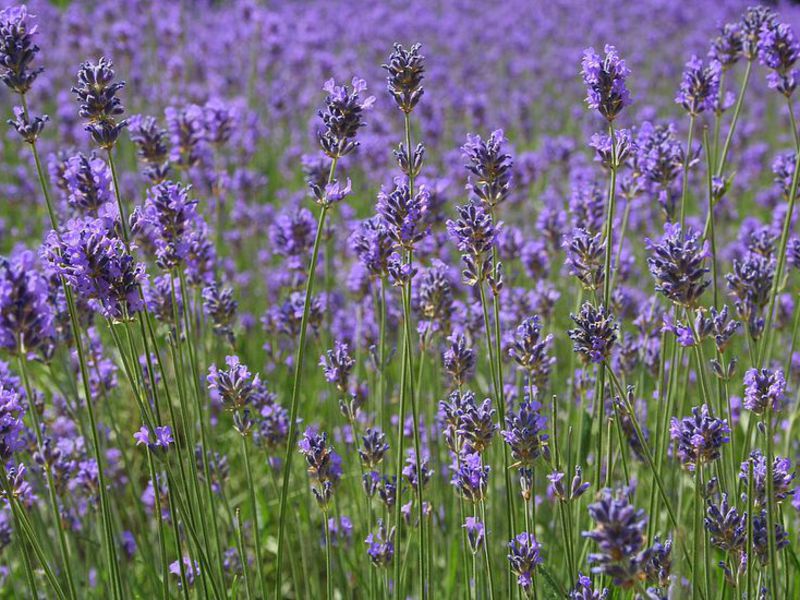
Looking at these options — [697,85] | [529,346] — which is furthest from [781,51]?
[529,346]

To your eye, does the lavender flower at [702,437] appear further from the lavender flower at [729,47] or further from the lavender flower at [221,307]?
the lavender flower at [221,307]

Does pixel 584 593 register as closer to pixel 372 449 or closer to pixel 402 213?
pixel 372 449

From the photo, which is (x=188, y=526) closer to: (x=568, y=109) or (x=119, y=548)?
(x=119, y=548)

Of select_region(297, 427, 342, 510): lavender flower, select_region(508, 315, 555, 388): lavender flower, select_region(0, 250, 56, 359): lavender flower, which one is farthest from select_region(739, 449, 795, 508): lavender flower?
select_region(0, 250, 56, 359): lavender flower

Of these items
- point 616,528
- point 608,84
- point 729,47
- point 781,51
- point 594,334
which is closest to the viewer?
point 616,528

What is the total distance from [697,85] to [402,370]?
1286 millimetres

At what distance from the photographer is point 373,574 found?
2.18m

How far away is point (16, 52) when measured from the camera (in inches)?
74.1

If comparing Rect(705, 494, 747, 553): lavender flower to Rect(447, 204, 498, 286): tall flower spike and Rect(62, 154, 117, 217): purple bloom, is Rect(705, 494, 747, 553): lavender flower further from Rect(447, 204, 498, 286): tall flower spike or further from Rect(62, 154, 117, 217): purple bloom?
Rect(62, 154, 117, 217): purple bloom

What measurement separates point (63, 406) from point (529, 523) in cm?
193

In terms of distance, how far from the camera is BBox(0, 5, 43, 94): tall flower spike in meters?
1.88

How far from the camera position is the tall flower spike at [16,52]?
74.0 inches

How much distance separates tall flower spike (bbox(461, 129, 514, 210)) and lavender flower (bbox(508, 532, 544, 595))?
741 mm

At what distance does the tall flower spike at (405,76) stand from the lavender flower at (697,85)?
2.89 ft
